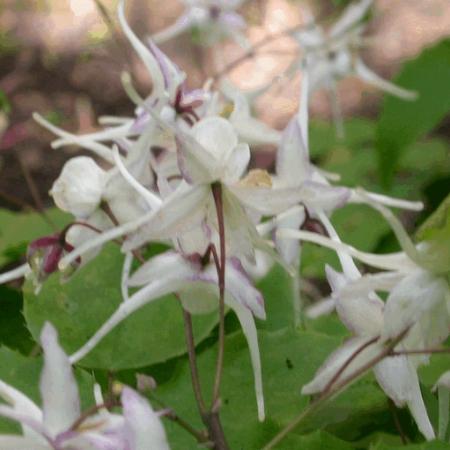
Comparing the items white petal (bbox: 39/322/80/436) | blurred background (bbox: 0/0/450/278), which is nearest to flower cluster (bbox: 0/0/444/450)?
white petal (bbox: 39/322/80/436)

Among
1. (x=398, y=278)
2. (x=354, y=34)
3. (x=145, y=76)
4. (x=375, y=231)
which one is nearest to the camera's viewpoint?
(x=398, y=278)

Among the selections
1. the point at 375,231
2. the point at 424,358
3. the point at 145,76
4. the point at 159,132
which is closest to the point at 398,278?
the point at 424,358

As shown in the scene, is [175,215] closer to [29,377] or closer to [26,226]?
[29,377]

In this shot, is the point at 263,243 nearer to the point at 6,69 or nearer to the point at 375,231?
the point at 375,231

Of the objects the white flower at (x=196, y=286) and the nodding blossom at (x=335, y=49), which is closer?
the white flower at (x=196, y=286)

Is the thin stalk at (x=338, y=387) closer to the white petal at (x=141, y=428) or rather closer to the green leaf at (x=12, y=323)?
the white petal at (x=141, y=428)

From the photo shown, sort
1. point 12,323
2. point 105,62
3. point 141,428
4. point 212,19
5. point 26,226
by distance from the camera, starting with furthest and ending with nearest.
→ 1. point 105,62
2. point 212,19
3. point 26,226
4. point 12,323
5. point 141,428

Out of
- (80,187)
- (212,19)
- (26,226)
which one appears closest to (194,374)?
(80,187)

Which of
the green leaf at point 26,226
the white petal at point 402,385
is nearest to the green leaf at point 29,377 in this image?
the white petal at point 402,385
